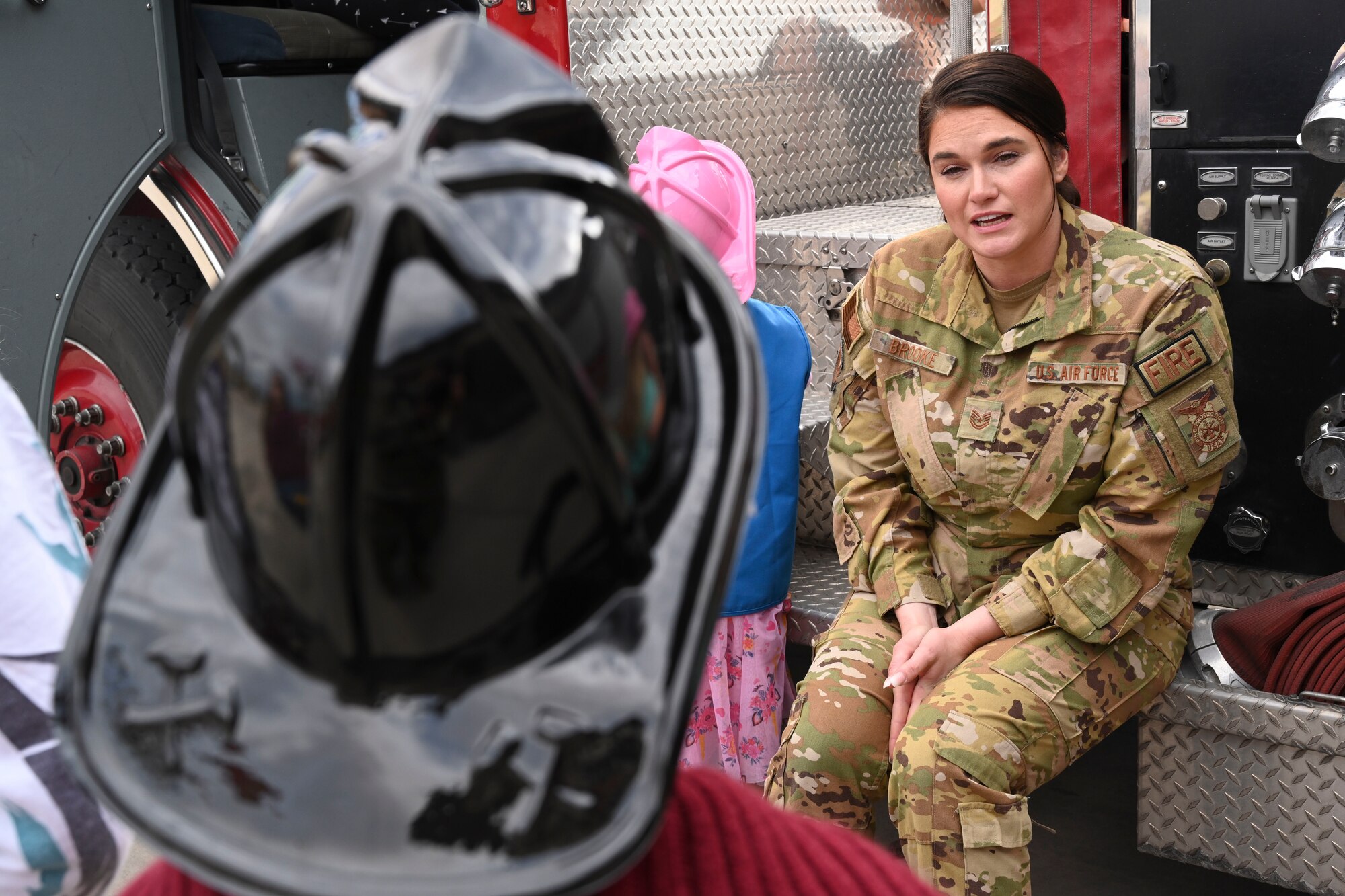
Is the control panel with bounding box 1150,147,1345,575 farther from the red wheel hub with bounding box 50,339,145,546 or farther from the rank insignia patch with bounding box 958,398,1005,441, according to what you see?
the red wheel hub with bounding box 50,339,145,546

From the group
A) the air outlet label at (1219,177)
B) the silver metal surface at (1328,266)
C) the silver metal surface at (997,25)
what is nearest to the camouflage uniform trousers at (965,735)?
the silver metal surface at (1328,266)

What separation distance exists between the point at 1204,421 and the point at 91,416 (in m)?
2.47

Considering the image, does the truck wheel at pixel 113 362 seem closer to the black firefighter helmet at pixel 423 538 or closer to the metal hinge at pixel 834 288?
the metal hinge at pixel 834 288

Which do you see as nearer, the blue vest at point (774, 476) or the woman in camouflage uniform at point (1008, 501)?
the woman in camouflage uniform at point (1008, 501)

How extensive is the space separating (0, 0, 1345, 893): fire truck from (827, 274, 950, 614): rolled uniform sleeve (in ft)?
1.07

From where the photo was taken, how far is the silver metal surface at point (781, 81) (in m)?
3.69

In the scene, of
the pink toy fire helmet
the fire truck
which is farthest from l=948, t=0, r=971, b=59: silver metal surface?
the pink toy fire helmet

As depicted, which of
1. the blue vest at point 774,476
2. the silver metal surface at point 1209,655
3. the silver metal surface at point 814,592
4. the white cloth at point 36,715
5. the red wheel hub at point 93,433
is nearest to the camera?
the white cloth at point 36,715

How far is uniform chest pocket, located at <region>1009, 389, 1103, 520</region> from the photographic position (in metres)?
2.23

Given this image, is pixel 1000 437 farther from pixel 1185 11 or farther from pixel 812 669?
pixel 1185 11

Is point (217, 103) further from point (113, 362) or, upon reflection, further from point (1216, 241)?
point (1216, 241)

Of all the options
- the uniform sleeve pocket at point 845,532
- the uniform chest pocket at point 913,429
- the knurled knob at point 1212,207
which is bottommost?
the uniform sleeve pocket at point 845,532

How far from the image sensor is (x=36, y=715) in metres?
1.07

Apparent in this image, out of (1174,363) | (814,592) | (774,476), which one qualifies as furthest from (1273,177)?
(814,592)
